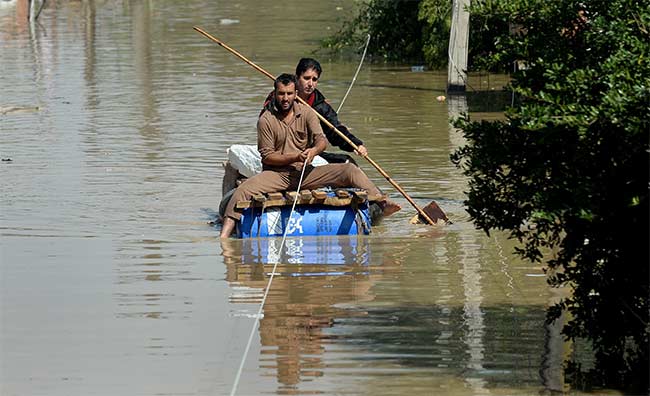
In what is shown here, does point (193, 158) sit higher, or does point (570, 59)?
point (570, 59)

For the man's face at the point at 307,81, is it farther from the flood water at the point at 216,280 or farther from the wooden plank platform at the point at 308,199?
the flood water at the point at 216,280

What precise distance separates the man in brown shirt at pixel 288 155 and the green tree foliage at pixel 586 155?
3.93 meters

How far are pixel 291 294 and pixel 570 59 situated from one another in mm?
2908

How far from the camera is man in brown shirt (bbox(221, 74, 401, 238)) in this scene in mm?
11156

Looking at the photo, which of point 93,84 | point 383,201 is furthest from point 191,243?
point 93,84

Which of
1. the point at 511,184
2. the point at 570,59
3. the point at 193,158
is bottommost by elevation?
the point at 193,158

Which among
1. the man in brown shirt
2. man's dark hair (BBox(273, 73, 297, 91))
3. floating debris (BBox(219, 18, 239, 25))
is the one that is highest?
man's dark hair (BBox(273, 73, 297, 91))

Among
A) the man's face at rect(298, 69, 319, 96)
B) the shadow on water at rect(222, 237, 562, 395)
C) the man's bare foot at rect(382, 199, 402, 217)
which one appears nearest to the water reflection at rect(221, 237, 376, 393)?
the shadow on water at rect(222, 237, 562, 395)

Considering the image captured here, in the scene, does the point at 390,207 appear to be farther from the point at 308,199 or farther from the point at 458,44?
the point at 458,44

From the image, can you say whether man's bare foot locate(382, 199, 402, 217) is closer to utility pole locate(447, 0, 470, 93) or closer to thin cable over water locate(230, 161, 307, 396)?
thin cable over water locate(230, 161, 307, 396)

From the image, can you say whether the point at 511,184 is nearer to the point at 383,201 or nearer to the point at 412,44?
the point at 383,201

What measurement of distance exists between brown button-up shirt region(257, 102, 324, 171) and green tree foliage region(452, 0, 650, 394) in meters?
3.96

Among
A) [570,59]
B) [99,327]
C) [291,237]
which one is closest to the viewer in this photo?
[570,59]

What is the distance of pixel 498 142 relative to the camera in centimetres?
688
